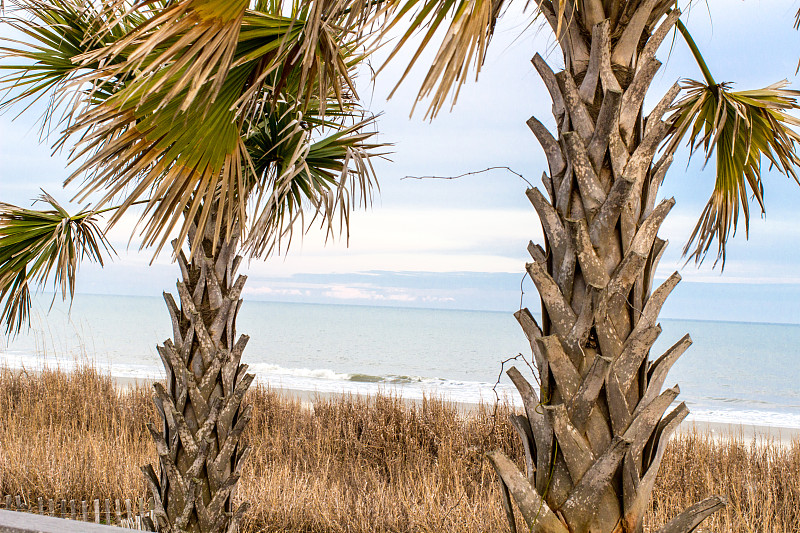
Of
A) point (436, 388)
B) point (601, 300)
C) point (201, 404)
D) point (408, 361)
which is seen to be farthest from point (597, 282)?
point (408, 361)

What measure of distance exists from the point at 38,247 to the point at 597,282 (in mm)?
3701

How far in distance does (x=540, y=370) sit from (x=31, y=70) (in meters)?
3.47

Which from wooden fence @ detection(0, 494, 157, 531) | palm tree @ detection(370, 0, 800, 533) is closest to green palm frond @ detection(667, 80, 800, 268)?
palm tree @ detection(370, 0, 800, 533)

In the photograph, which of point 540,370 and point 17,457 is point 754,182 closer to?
point 540,370

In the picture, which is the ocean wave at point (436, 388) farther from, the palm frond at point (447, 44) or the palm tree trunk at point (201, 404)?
the palm frond at point (447, 44)

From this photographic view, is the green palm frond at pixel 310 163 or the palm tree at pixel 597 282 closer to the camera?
the palm tree at pixel 597 282

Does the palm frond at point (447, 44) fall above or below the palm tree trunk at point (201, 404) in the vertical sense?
above

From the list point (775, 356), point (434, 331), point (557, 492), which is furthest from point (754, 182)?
point (434, 331)

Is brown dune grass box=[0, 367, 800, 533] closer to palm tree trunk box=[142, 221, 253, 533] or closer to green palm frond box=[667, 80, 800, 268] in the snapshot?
palm tree trunk box=[142, 221, 253, 533]

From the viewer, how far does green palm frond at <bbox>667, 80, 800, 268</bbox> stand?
307 cm

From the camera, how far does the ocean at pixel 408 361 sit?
15.5 metres

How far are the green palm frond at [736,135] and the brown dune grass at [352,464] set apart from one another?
2.41m

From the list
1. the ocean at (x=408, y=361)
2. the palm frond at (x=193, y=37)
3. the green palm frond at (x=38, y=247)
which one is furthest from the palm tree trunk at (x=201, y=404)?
the ocean at (x=408, y=361)

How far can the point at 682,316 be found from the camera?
91.0 metres
